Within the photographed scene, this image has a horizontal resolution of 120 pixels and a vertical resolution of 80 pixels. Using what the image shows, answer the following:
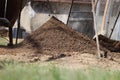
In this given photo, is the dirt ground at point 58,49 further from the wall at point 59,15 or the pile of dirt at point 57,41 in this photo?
the wall at point 59,15

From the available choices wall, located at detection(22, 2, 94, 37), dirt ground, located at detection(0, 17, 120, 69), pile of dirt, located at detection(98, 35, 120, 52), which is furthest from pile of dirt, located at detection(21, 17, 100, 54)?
wall, located at detection(22, 2, 94, 37)

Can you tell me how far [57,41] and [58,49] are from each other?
1.07ft

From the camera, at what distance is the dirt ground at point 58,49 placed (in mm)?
8781

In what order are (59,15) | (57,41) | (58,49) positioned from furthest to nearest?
(59,15) < (57,41) < (58,49)

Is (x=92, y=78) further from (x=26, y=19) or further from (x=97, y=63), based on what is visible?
(x=26, y=19)

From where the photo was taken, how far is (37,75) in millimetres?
3861

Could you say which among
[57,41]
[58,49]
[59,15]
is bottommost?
[58,49]

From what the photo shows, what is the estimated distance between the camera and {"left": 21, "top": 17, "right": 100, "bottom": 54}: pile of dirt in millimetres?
10320

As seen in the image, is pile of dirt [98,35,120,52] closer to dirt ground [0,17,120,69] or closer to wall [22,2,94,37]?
dirt ground [0,17,120,69]

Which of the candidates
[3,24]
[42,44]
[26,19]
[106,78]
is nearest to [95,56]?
[42,44]

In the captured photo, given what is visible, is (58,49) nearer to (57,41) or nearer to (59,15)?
(57,41)

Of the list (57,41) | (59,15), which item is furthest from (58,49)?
(59,15)

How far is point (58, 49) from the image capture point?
10281mm

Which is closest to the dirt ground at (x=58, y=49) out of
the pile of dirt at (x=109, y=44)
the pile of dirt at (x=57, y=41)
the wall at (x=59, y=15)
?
the pile of dirt at (x=57, y=41)
